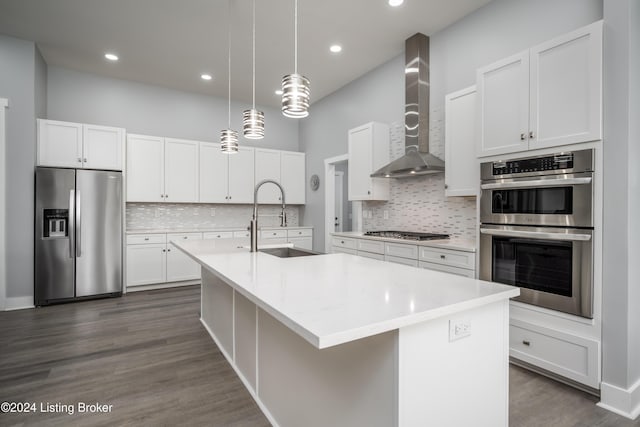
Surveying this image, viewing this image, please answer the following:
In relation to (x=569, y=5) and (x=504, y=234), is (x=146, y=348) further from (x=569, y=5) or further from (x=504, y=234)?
(x=569, y=5)

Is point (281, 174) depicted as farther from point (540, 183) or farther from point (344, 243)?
point (540, 183)

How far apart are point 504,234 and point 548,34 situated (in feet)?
5.69

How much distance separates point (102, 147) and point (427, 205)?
4.42 meters

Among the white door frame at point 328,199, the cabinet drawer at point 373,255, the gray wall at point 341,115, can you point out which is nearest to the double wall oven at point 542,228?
the cabinet drawer at point 373,255

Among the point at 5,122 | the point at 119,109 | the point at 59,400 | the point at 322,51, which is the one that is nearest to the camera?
the point at 59,400

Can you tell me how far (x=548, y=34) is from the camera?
8.77 feet

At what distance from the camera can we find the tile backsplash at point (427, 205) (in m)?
3.41

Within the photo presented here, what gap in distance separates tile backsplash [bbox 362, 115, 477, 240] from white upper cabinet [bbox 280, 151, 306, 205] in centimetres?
203

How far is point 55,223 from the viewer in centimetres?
404

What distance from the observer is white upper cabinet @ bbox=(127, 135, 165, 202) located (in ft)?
15.6

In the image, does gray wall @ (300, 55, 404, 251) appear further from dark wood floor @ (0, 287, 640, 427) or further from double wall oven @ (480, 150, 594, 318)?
dark wood floor @ (0, 287, 640, 427)

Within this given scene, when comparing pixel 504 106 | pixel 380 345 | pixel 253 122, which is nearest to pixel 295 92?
pixel 253 122

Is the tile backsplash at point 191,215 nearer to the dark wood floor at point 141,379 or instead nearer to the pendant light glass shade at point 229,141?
the dark wood floor at point 141,379

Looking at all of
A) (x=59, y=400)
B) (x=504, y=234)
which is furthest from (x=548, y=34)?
(x=59, y=400)
